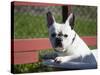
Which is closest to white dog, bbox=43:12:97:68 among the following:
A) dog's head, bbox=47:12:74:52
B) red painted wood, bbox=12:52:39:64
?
dog's head, bbox=47:12:74:52

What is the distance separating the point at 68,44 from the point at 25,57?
375 millimetres

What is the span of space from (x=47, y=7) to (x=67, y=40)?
31cm

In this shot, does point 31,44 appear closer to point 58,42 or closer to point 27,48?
point 27,48

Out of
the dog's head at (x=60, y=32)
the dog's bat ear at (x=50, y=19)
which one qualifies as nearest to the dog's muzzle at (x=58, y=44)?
the dog's head at (x=60, y=32)

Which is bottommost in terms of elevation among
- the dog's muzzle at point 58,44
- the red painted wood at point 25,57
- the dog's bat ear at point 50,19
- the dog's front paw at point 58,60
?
the dog's front paw at point 58,60

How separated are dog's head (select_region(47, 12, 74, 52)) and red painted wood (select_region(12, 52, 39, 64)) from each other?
179 millimetres

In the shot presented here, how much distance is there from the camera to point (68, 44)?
5.90ft

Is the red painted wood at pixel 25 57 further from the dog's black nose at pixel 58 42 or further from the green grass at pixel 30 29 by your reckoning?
the dog's black nose at pixel 58 42

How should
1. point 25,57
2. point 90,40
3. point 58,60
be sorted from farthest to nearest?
point 90,40
point 58,60
point 25,57

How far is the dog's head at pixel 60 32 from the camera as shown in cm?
173

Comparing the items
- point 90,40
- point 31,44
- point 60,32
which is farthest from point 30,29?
point 90,40

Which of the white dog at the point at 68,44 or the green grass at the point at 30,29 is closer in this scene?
the green grass at the point at 30,29

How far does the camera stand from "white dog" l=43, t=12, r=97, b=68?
1.74m

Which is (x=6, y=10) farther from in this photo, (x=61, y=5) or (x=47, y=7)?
(x=61, y=5)
